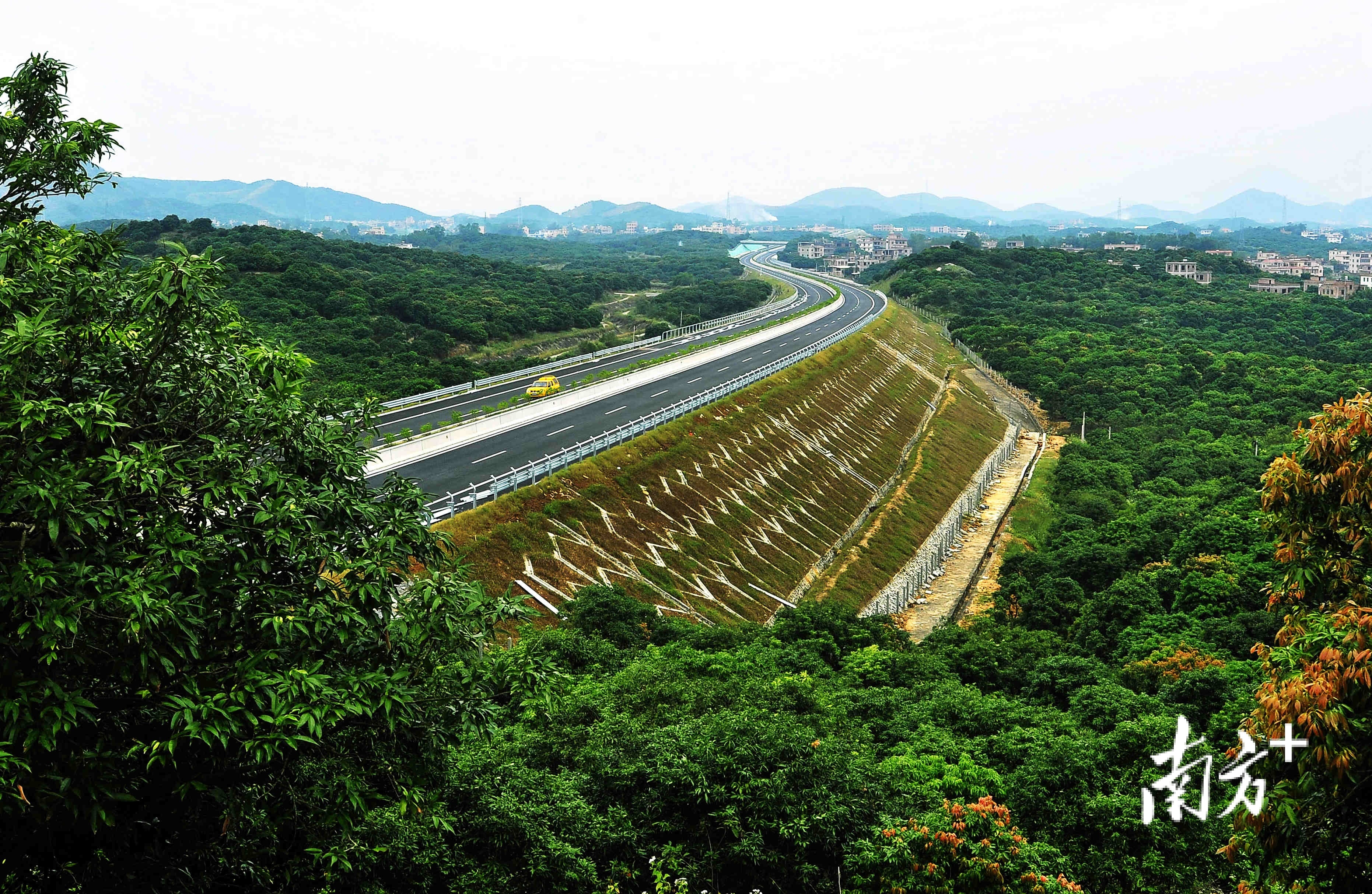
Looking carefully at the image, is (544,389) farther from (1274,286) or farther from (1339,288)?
(1274,286)

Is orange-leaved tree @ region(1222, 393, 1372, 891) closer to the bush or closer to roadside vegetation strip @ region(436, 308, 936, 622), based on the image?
the bush

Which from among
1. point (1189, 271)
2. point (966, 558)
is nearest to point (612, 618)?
point (966, 558)

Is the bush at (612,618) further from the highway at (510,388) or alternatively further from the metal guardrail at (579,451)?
the highway at (510,388)

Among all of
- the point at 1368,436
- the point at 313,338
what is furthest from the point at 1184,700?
the point at 313,338

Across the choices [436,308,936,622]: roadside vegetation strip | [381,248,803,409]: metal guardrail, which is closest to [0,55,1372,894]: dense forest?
[436,308,936,622]: roadside vegetation strip

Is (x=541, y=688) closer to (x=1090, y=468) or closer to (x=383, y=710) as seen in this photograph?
(x=383, y=710)

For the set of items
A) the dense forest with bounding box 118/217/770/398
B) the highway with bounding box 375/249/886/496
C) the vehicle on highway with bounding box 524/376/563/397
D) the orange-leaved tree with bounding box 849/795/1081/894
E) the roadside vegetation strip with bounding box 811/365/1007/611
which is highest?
the dense forest with bounding box 118/217/770/398
